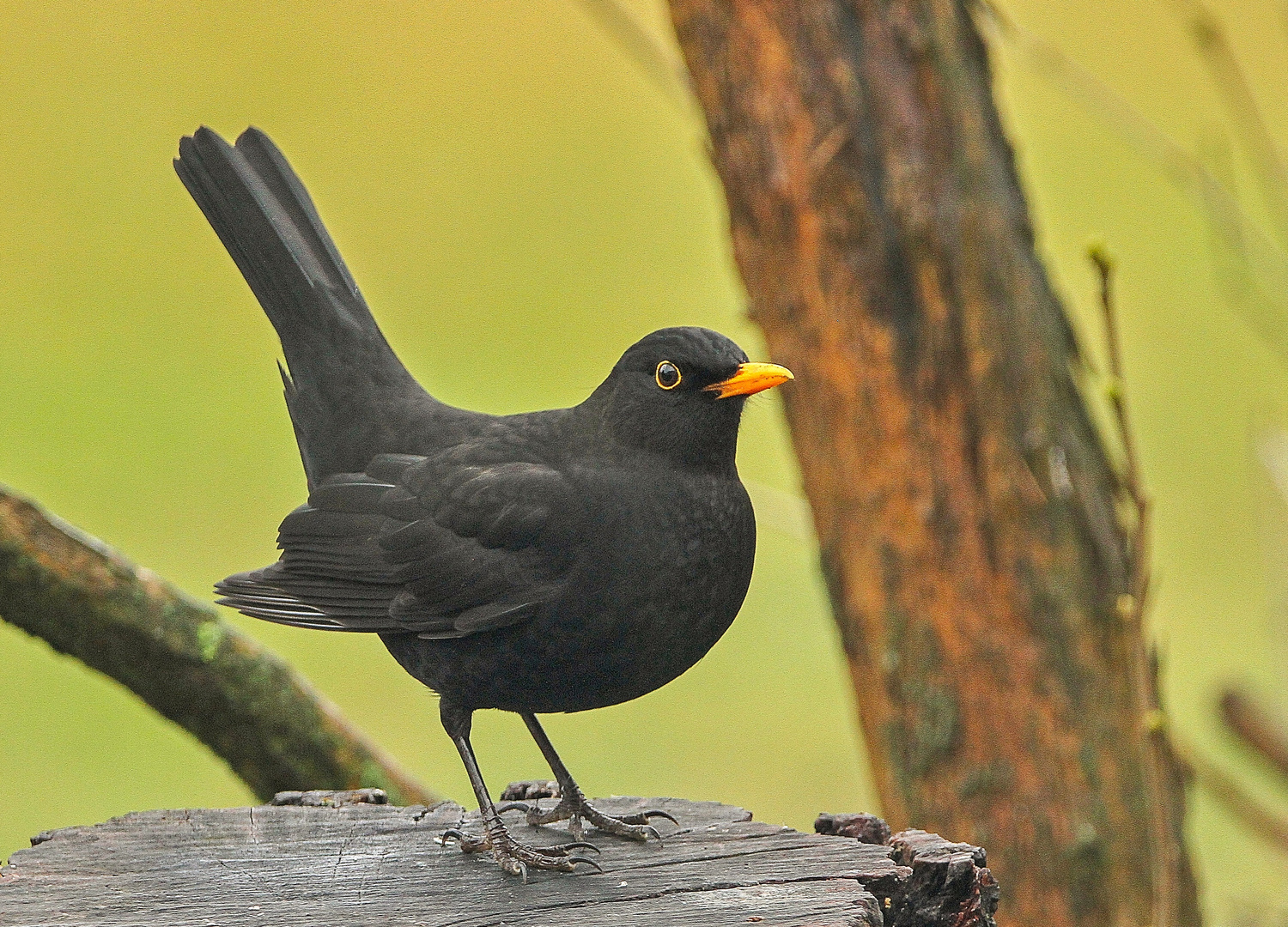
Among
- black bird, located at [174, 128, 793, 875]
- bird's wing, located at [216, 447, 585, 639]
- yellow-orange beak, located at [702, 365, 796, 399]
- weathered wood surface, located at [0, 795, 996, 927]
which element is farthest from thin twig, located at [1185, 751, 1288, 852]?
bird's wing, located at [216, 447, 585, 639]

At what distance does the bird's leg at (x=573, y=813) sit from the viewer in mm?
3244

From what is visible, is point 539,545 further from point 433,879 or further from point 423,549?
point 433,879

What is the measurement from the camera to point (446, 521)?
326 centimetres

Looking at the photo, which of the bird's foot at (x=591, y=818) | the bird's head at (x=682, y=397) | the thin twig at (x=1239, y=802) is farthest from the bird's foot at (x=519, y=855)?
the thin twig at (x=1239, y=802)

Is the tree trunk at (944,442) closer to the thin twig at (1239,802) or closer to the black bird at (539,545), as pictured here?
the thin twig at (1239,802)

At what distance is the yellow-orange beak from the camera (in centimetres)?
299

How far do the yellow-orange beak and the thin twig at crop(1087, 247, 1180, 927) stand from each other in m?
0.65

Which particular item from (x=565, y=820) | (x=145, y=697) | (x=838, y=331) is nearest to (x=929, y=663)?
(x=838, y=331)

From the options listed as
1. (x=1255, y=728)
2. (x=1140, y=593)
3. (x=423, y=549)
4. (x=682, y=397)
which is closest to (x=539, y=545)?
(x=423, y=549)

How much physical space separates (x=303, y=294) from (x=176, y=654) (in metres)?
1.00

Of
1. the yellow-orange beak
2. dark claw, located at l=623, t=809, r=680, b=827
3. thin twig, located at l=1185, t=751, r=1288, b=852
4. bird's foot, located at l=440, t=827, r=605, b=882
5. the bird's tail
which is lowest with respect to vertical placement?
thin twig, located at l=1185, t=751, r=1288, b=852

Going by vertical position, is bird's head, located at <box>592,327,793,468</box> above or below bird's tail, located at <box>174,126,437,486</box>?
below

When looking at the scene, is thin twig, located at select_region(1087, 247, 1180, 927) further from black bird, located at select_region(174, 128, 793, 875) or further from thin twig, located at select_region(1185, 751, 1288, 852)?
black bird, located at select_region(174, 128, 793, 875)

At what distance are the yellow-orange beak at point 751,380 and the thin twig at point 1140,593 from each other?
650 millimetres
